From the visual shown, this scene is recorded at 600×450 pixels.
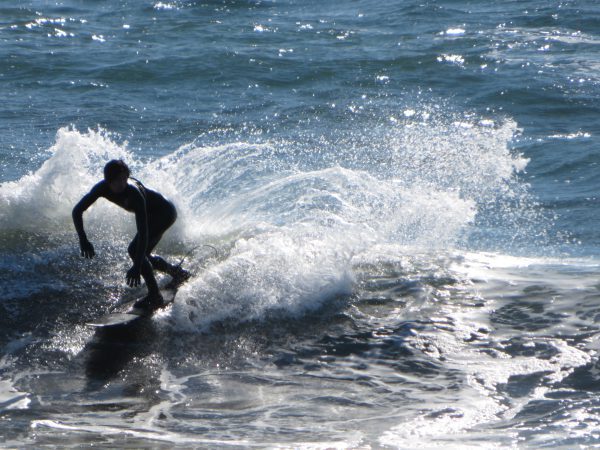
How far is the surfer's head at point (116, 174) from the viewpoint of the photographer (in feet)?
23.1

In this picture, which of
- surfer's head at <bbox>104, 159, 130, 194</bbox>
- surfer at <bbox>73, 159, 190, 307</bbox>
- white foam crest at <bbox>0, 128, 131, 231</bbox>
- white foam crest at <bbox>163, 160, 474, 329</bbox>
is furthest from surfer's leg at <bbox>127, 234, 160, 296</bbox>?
white foam crest at <bbox>0, 128, 131, 231</bbox>

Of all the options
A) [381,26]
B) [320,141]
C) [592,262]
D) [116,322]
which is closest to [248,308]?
[116,322]

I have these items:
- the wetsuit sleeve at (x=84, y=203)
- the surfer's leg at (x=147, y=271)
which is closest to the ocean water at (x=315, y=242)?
the surfer's leg at (x=147, y=271)

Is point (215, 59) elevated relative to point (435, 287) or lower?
elevated

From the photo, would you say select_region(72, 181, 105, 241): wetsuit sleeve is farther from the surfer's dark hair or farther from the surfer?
the surfer's dark hair

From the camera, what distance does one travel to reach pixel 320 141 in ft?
48.0

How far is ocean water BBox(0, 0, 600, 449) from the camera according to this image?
618 cm

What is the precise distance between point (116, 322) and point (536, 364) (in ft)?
10.3

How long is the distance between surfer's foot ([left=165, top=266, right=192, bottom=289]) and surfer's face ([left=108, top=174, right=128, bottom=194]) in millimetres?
1238

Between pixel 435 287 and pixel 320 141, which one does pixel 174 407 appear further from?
pixel 320 141

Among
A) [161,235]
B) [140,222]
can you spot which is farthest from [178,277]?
[140,222]

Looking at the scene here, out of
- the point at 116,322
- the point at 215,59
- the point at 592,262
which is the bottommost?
the point at 592,262

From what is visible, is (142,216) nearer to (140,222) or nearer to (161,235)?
(140,222)

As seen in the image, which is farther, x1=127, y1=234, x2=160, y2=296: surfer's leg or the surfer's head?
x1=127, y1=234, x2=160, y2=296: surfer's leg
